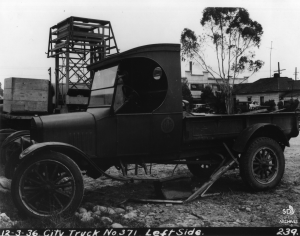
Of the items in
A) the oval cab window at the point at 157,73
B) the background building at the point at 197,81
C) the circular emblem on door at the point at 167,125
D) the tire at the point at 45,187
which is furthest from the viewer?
the background building at the point at 197,81

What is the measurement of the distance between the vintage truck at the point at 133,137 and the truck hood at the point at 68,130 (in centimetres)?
1

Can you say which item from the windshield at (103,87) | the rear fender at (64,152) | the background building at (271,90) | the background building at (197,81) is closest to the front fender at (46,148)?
the rear fender at (64,152)

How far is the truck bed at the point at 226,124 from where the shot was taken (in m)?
4.92

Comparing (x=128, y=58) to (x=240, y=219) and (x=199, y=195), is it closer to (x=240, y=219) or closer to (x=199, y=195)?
(x=199, y=195)

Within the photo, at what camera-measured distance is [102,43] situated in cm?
1303

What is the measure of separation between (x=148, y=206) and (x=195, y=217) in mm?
718

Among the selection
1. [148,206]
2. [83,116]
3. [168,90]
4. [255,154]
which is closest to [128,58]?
[168,90]

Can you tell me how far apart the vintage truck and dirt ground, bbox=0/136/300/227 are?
1.15 ft

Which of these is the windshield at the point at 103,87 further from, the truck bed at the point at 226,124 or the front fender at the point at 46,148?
the truck bed at the point at 226,124

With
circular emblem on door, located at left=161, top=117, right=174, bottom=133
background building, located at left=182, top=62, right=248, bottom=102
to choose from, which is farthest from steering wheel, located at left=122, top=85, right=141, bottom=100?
background building, located at left=182, top=62, right=248, bottom=102

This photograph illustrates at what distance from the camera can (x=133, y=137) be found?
464cm

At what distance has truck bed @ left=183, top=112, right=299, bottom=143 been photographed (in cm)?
492

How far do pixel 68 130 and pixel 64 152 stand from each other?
0.31m

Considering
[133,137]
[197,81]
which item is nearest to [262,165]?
[133,137]
